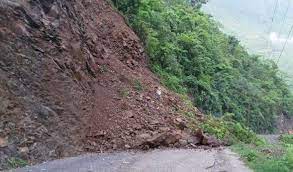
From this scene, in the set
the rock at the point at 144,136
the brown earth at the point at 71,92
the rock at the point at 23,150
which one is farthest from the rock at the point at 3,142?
the rock at the point at 144,136

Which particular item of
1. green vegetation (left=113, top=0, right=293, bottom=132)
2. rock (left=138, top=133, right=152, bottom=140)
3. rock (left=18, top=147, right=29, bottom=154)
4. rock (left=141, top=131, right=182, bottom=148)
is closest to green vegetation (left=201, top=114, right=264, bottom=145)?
green vegetation (left=113, top=0, right=293, bottom=132)

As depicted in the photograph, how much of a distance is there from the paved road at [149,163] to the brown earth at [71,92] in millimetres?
908

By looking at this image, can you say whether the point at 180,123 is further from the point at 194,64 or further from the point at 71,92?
the point at 194,64

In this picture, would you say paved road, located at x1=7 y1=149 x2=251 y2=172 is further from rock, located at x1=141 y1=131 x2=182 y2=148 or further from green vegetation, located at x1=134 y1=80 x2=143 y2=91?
green vegetation, located at x1=134 y1=80 x2=143 y2=91

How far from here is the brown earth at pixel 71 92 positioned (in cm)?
1337

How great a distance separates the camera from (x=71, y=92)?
619 inches

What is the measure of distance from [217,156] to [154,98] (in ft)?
19.5

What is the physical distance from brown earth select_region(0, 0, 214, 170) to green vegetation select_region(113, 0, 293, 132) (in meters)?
3.28

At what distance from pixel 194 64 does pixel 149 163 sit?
1711cm

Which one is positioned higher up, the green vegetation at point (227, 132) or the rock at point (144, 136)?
the green vegetation at point (227, 132)

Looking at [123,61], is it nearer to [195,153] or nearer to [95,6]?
[95,6]

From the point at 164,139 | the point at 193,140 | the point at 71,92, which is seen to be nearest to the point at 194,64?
the point at 193,140

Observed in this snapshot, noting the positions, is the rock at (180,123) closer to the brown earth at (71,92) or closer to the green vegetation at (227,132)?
the brown earth at (71,92)

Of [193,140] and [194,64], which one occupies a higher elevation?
[194,64]
